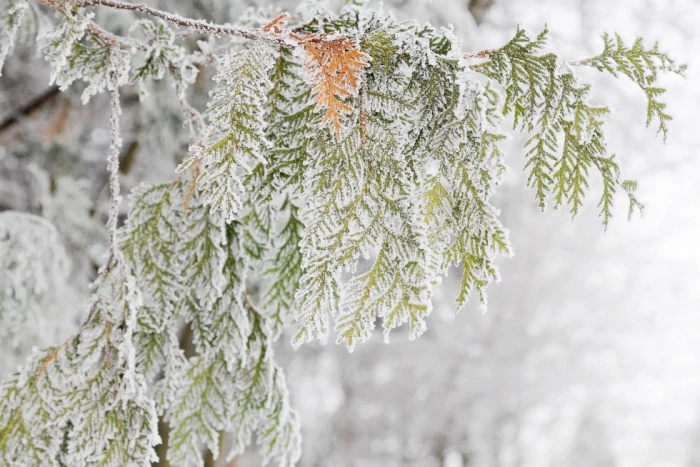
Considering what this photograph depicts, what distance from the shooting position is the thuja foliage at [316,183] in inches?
38.3

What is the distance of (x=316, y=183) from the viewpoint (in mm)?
998

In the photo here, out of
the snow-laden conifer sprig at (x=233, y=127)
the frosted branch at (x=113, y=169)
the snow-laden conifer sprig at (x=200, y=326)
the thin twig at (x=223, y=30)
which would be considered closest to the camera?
the snow-laden conifer sprig at (x=233, y=127)

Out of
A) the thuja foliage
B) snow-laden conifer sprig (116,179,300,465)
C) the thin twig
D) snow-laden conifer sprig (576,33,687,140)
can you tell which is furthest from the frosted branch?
snow-laden conifer sprig (576,33,687,140)

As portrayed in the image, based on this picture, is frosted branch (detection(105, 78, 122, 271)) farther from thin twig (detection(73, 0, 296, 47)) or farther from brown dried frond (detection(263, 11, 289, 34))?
brown dried frond (detection(263, 11, 289, 34))

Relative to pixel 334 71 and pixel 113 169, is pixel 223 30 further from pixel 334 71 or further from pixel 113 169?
pixel 113 169

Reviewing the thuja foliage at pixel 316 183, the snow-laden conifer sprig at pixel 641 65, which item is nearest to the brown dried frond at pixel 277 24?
the thuja foliage at pixel 316 183

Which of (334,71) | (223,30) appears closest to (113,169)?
(223,30)

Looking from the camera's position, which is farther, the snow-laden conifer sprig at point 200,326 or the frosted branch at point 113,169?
the snow-laden conifer sprig at point 200,326

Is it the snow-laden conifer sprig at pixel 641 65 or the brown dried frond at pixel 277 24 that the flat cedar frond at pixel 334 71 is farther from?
the snow-laden conifer sprig at pixel 641 65

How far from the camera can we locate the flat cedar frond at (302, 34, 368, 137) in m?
0.94

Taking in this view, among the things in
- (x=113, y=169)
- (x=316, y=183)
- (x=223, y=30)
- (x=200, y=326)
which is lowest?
(x=200, y=326)

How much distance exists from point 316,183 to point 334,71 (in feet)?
0.61

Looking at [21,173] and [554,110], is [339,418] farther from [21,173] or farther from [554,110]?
[554,110]

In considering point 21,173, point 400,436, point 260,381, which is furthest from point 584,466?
point 260,381
